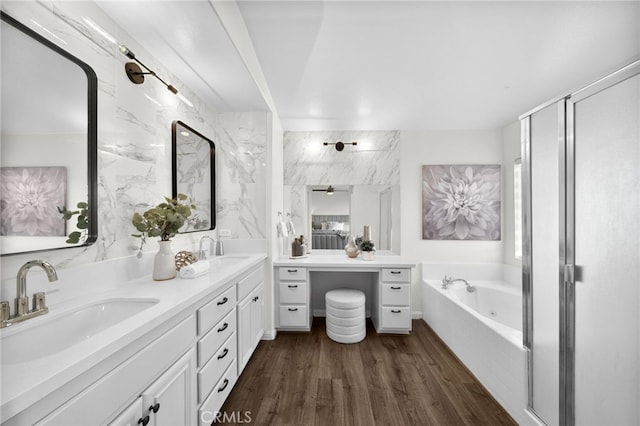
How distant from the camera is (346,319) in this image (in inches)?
103

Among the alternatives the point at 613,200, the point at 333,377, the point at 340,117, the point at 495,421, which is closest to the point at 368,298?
the point at 333,377

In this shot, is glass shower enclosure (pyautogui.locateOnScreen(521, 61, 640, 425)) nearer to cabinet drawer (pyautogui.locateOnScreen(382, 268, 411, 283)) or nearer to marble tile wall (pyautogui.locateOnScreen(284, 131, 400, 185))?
cabinet drawer (pyautogui.locateOnScreen(382, 268, 411, 283))

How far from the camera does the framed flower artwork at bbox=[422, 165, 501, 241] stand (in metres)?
3.22

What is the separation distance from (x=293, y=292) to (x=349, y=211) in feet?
4.07

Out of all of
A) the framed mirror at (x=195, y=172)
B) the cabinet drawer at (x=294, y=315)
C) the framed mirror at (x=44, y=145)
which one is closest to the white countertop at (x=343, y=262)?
the cabinet drawer at (x=294, y=315)

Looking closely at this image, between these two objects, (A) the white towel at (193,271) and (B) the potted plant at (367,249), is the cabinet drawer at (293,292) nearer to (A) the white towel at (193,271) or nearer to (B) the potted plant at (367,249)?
(B) the potted plant at (367,249)

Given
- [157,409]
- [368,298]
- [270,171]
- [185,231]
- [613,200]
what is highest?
[270,171]

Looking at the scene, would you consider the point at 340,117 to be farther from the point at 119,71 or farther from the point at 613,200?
the point at 613,200

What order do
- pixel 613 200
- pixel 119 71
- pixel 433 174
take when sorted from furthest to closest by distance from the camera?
pixel 433 174, pixel 119 71, pixel 613 200

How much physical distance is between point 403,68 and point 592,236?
1.63 meters

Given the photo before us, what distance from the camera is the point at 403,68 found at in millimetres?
2033

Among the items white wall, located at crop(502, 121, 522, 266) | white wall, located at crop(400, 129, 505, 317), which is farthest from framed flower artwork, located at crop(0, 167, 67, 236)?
white wall, located at crop(502, 121, 522, 266)

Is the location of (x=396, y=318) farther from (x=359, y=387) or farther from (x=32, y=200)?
(x=32, y=200)

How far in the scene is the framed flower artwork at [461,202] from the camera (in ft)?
10.6
